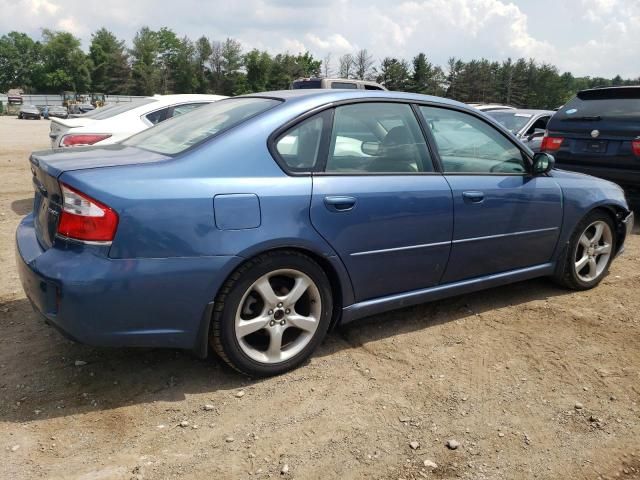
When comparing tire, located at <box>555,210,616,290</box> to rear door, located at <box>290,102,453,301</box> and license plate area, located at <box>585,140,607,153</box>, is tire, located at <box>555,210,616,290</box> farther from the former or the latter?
license plate area, located at <box>585,140,607,153</box>

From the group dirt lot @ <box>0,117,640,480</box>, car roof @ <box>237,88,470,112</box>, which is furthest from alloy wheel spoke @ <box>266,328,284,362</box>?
car roof @ <box>237,88,470,112</box>

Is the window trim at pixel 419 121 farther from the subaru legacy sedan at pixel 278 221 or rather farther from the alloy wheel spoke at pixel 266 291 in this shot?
the alloy wheel spoke at pixel 266 291

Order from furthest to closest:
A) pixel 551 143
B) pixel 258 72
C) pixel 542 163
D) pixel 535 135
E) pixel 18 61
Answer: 1. pixel 18 61
2. pixel 258 72
3. pixel 535 135
4. pixel 551 143
5. pixel 542 163

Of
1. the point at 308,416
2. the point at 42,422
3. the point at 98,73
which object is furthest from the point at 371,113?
the point at 98,73

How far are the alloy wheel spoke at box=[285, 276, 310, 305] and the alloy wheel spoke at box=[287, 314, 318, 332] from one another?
92 mm

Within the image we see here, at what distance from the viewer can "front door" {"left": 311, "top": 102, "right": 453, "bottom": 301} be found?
10.1 feet

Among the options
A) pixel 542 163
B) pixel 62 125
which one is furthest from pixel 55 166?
pixel 62 125

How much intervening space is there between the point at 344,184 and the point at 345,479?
154 cm

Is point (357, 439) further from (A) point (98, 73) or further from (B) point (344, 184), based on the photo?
(A) point (98, 73)

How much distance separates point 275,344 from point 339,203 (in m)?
0.86

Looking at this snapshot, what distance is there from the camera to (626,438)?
262cm

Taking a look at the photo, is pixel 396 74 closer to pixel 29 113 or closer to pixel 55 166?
pixel 29 113

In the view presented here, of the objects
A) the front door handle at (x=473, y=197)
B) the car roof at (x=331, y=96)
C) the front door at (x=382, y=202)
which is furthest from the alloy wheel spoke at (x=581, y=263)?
the car roof at (x=331, y=96)

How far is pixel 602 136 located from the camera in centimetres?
674
